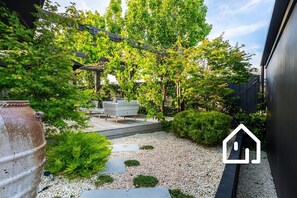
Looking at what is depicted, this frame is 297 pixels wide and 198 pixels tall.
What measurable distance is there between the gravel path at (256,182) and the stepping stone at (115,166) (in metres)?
1.98

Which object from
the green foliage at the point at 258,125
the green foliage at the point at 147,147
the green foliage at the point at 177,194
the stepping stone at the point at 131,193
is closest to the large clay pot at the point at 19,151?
the stepping stone at the point at 131,193

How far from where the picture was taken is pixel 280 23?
9.87 ft

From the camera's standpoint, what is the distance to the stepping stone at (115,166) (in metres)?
3.62

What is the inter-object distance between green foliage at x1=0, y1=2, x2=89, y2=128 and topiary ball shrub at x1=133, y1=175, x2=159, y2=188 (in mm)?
1469

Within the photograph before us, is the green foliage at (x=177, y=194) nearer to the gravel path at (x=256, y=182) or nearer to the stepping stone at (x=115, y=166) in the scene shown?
the gravel path at (x=256, y=182)

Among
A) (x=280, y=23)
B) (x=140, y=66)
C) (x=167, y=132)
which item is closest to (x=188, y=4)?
(x=140, y=66)

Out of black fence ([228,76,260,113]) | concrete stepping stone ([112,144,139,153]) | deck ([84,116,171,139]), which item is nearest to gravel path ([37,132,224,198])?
concrete stepping stone ([112,144,139,153])

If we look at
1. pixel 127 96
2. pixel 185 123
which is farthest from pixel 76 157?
pixel 127 96

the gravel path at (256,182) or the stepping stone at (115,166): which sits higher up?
the stepping stone at (115,166)

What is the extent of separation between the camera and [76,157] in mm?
3355

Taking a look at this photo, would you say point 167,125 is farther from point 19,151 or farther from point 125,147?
point 19,151

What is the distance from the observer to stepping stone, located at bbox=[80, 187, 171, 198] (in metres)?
2.73

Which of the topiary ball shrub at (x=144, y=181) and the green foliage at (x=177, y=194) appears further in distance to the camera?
the topiary ball shrub at (x=144, y=181)

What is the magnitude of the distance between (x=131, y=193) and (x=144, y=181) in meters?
0.42
